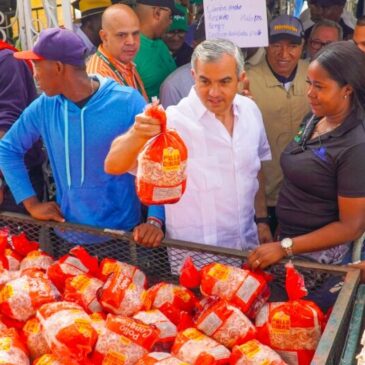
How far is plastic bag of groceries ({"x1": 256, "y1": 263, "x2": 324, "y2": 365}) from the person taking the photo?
155 cm

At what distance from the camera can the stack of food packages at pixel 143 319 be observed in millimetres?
1506

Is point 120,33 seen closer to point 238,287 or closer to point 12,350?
point 238,287

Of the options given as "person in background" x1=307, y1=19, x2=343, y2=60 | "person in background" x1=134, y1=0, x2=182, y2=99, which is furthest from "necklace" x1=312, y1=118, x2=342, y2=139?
"person in background" x1=307, y1=19, x2=343, y2=60

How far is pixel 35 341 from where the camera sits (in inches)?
64.7

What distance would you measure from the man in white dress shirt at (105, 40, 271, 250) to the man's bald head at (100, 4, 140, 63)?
90 cm

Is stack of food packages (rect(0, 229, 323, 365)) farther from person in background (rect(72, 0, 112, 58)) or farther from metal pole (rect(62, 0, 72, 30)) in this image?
person in background (rect(72, 0, 112, 58))

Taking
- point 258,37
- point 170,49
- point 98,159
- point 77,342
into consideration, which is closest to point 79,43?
point 98,159

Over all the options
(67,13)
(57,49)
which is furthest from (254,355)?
(67,13)

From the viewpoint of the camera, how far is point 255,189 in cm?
227

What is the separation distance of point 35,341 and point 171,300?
1.49 feet

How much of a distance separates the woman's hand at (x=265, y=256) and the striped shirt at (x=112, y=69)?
4.62 ft

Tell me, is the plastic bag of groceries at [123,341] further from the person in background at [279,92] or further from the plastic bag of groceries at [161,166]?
the person in background at [279,92]

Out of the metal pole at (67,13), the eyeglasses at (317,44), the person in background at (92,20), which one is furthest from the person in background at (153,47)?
the eyeglasses at (317,44)

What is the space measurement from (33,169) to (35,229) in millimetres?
639
